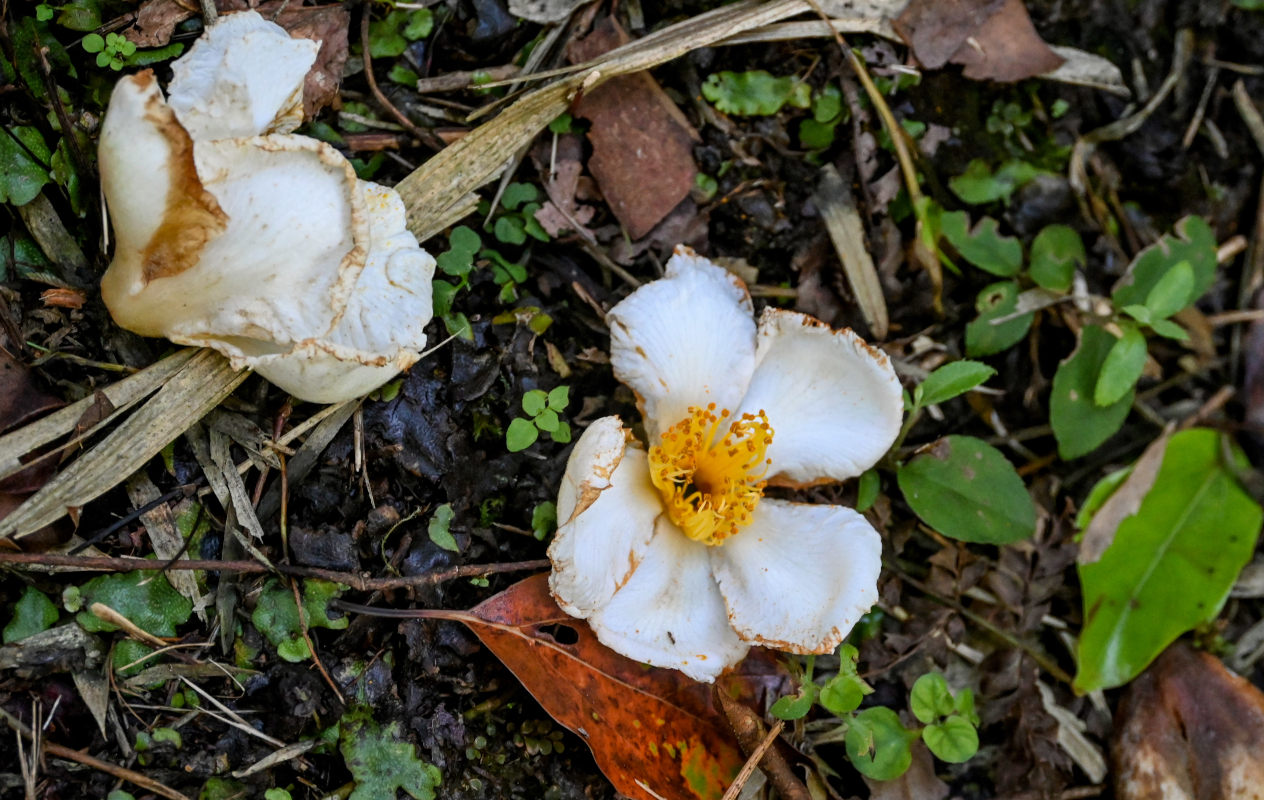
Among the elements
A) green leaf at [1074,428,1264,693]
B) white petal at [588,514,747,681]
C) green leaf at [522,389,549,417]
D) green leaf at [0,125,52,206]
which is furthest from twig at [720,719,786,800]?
green leaf at [0,125,52,206]

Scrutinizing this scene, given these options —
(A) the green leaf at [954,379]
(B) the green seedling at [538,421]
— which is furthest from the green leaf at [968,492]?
(B) the green seedling at [538,421]

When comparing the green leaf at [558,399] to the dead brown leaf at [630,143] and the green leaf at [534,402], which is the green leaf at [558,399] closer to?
the green leaf at [534,402]

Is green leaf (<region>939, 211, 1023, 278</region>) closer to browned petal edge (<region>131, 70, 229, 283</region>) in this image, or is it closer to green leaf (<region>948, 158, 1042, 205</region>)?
green leaf (<region>948, 158, 1042, 205</region>)

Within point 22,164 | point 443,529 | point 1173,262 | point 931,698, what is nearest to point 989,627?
point 931,698

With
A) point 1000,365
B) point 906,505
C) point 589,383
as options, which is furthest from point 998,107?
point 589,383

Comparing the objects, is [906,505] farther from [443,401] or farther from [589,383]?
[443,401]

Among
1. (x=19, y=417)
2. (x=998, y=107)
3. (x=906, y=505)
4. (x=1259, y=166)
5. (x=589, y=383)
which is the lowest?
(x=906, y=505)

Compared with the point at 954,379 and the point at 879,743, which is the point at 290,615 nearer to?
the point at 879,743
